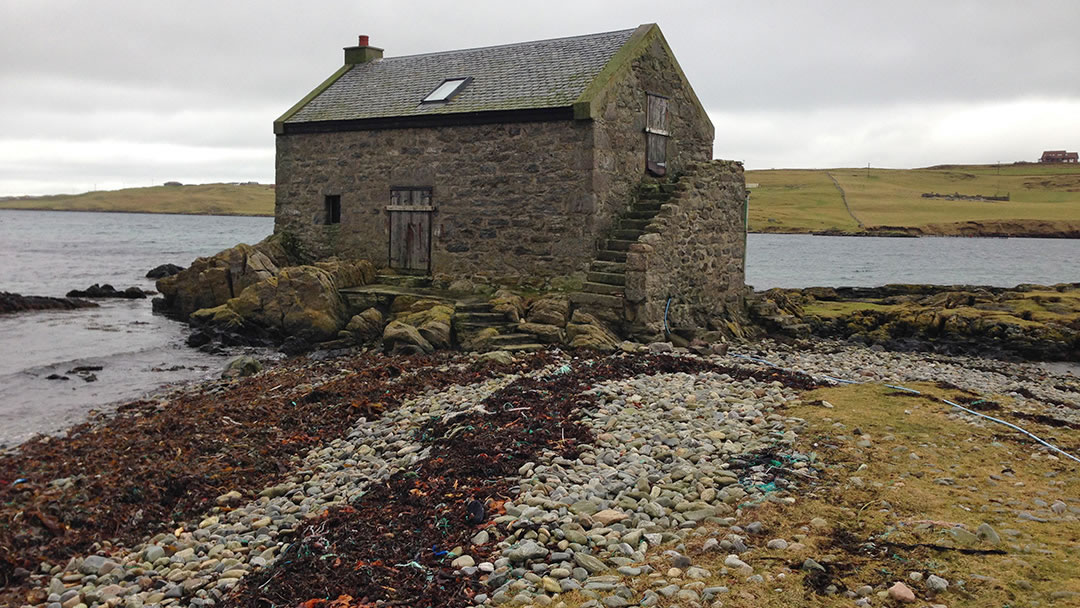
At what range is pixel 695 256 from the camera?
19.1m

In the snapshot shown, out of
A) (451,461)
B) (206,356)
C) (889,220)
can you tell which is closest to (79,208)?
(889,220)

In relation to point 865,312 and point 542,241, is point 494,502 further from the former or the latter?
point 865,312

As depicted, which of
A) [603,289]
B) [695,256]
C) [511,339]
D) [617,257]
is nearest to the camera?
[511,339]

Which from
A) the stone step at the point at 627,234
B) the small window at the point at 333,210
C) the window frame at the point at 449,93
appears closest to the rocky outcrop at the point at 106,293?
the small window at the point at 333,210

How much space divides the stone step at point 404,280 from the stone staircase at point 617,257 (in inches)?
176

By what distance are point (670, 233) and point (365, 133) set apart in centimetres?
843

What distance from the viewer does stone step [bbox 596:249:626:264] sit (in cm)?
1750

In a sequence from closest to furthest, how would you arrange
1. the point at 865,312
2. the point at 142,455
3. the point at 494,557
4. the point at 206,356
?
the point at 494,557 → the point at 142,455 → the point at 206,356 → the point at 865,312

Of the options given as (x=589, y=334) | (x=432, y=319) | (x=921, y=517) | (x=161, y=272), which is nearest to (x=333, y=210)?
(x=432, y=319)

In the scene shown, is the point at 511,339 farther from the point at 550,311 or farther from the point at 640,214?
the point at 640,214

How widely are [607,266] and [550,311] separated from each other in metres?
1.59

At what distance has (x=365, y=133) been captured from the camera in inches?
830

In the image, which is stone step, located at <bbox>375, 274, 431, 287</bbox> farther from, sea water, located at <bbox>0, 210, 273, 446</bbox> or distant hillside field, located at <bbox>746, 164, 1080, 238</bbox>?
distant hillside field, located at <bbox>746, 164, 1080, 238</bbox>

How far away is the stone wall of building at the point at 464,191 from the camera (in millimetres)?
17734
